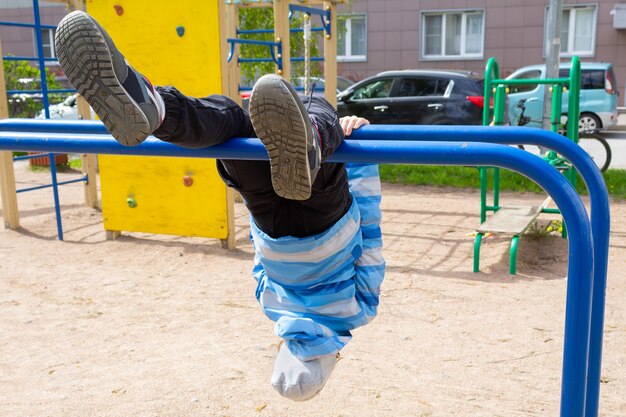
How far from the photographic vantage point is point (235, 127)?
68.6 inches

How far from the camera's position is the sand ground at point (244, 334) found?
9.03 ft

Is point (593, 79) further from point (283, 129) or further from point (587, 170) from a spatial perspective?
point (283, 129)

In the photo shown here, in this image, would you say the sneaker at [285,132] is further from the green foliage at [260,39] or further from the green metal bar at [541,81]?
the green foliage at [260,39]

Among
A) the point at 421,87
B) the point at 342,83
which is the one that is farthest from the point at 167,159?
the point at 342,83

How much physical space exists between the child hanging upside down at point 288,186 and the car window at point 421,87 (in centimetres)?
819

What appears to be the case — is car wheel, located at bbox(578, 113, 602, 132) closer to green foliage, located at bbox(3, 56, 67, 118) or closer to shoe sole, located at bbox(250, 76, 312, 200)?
green foliage, located at bbox(3, 56, 67, 118)

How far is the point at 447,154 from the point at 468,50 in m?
17.8

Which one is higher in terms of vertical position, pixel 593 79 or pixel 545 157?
pixel 593 79

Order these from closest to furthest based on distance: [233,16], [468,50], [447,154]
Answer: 1. [447,154]
2. [233,16]
3. [468,50]

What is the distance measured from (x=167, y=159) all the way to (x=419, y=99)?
19.4 feet

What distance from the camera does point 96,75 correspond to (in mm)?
1505

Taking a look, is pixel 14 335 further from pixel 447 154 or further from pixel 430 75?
pixel 430 75

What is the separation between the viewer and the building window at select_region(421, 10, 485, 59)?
18.1 metres

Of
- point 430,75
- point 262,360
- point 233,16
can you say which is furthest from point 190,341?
point 430,75
